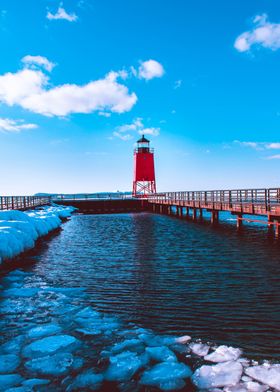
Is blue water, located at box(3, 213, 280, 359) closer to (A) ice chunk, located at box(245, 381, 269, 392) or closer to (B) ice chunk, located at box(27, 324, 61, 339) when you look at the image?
(A) ice chunk, located at box(245, 381, 269, 392)

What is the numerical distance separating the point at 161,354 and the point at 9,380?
2180 millimetres

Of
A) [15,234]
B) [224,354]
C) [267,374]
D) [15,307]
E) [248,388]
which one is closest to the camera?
[248,388]

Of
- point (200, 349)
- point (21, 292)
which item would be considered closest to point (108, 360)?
point (200, 349)

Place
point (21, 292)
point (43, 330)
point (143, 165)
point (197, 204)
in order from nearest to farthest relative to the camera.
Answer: point (43, 330)
point (21, 292)
point (197, 204)
point (143, 165)

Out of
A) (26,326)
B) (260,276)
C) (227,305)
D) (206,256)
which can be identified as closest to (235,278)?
(260,276)

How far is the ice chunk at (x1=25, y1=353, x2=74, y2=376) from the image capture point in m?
4.39

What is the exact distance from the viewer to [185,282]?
8883 mm

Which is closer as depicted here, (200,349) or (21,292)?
(200,349)

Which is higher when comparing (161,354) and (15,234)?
(15,234)

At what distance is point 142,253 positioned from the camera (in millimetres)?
13445

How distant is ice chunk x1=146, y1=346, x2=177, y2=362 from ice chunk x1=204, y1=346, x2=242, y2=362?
0.53m

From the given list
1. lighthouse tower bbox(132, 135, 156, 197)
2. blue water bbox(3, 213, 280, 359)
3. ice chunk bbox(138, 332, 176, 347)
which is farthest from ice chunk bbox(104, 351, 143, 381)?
lighthouse tower bbox(132, 135, 156, 197)

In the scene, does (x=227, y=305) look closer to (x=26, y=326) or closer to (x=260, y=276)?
(x=260, y=276)

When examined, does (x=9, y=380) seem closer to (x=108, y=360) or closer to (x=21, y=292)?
(x=108, y=360)
